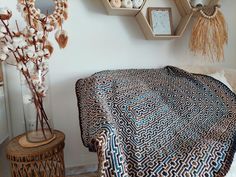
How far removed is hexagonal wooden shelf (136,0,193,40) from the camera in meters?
1.66

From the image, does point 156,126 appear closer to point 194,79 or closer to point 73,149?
point 194,79

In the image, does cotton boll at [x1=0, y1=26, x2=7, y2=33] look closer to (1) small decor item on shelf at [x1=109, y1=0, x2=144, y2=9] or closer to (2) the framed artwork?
(1) small decor item on shelf at [x1=109, y1=0, x2=144, y2=9]

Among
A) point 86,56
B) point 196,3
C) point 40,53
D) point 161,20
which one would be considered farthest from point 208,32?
point 40,53

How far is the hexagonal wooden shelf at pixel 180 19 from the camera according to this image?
5.44ft

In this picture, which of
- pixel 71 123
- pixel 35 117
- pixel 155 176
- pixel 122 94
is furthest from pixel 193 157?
pixel 71 123

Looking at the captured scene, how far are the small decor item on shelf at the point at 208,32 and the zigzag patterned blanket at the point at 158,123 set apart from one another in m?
0.32

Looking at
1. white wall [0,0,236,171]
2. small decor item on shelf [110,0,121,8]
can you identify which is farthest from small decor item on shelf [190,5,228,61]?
small decor item on shelf [110,0,121,8]

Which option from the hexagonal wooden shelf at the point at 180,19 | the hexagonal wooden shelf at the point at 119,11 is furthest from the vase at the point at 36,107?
the hexagonal wooden shelf at the point at 180,19

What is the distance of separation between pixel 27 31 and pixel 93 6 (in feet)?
2.05

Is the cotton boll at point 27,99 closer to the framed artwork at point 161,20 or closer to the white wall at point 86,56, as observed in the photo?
the white wall at point 86,56

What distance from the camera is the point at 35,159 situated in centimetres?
122

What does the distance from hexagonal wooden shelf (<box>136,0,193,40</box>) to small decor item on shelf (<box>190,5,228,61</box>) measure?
0.09m

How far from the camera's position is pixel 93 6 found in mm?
1649

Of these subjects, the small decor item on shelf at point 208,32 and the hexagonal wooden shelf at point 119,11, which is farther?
the small decor item on shelf at point 208,32
